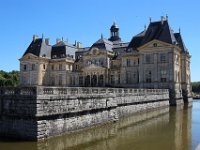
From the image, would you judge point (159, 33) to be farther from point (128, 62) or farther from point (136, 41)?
point (128, 62)

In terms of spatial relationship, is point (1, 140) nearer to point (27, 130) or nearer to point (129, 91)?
point (27, 130)

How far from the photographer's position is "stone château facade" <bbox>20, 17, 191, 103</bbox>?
5088 cm

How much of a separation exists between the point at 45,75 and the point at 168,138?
4936 cm

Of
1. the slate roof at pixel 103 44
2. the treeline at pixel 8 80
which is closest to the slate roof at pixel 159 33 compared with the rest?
the slate roof at pixel 103 44

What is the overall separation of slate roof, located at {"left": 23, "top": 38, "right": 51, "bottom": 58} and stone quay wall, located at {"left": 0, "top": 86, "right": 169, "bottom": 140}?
41.6m

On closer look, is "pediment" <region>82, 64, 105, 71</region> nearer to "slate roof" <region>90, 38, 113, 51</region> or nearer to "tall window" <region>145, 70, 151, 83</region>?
"slate roof" <region>90, 38, 113, 51</region>

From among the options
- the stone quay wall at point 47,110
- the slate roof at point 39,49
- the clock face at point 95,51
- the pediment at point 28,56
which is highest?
the slate roof at point 39,49

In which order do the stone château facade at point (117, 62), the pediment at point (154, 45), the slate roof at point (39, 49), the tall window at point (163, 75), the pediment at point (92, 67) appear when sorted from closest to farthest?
the pediment at point (154, 45) < the tall window at point (163, 75) < the stone château facade at point (117, 62) < the pediment at point (92, 67) < the slate roof at point (39, 49)

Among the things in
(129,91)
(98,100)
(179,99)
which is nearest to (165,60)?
(179,99)

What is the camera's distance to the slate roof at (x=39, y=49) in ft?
206

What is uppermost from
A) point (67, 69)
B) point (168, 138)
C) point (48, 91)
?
point (67, 69)

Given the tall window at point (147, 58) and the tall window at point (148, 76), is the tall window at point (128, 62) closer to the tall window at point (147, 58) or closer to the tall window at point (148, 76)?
the tall window at point (147, 58)

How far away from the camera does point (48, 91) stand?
17.8 m

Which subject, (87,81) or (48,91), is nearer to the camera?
(48,91)
